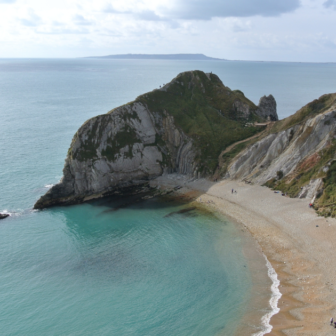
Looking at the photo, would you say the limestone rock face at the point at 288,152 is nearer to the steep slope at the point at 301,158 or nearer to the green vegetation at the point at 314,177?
the steep slope at the point at 301,158

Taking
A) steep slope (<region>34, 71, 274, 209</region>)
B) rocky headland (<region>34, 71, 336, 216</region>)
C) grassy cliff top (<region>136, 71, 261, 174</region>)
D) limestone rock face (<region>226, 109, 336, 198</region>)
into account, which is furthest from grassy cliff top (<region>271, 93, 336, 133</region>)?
steep slope (<region>34, 71, 274, 209</region>)

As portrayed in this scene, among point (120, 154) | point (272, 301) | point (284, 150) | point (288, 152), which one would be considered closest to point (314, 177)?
point (288, 152)

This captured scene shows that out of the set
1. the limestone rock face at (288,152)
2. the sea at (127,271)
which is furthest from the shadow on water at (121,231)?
the limestone rock face at (288,152)

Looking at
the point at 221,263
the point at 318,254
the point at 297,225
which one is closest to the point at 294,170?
the point at 297,225

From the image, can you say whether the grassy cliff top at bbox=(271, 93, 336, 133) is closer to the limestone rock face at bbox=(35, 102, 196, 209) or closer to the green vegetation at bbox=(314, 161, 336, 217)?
the green vegetation at bbox=(314, 161, 336, 217)

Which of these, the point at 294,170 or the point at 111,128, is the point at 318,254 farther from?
the point at 111,128
